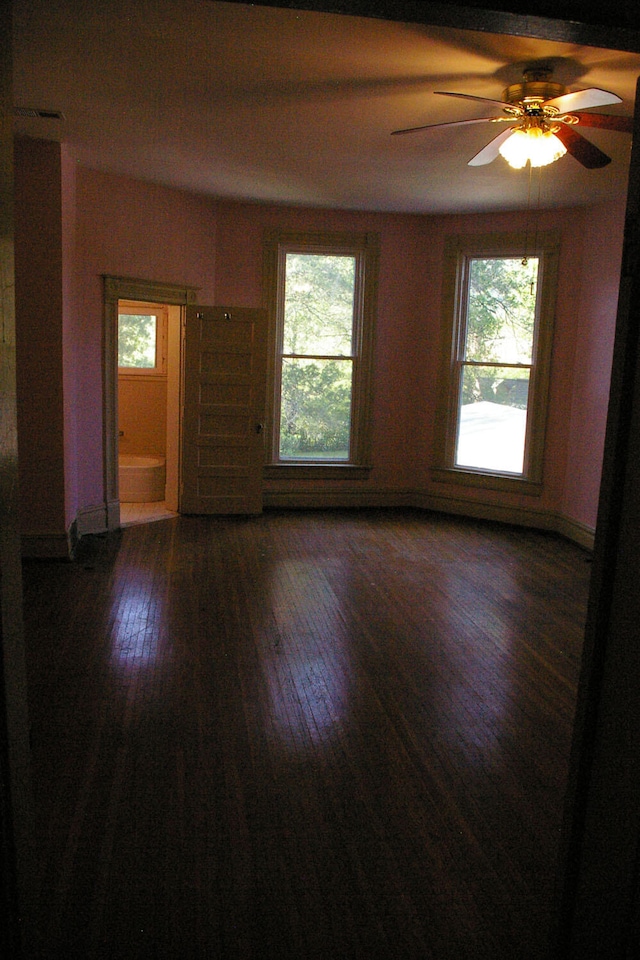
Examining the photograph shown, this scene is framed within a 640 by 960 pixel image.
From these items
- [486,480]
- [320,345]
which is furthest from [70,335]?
[486,480]

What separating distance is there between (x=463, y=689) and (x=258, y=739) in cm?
117

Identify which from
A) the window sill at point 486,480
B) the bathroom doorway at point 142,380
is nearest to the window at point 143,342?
the bathroom doorway at point 142,380

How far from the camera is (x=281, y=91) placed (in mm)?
4301

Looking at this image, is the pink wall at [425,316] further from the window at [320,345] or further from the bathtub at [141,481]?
the bathtub at [141,481]

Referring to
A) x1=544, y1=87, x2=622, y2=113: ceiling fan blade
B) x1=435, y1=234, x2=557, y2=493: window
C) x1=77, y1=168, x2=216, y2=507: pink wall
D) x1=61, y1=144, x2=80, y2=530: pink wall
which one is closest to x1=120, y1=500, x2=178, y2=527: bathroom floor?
x1=77, y1=168, x2=216, y2=507: pink wall

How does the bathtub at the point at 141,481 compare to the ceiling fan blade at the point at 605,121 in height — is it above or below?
below

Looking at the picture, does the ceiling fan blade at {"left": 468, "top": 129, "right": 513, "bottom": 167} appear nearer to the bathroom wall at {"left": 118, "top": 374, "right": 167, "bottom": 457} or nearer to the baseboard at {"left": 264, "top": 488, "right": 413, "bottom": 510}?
the baseboard at {"left": 264, "top": 488, "right": 413, "bottom": 510}

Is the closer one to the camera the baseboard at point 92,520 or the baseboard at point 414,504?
the baseboard at point 92,520

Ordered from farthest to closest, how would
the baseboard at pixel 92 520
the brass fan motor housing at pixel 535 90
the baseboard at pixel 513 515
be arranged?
the baseboard at pixel 513 515
the baseboard at pixel 92 520
the brass fan motor housing at pixel 535 90

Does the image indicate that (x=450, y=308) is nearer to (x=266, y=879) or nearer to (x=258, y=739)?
(x=258, y=739)

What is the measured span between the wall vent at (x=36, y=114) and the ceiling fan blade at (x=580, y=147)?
302cm

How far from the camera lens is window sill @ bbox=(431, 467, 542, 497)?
25.9ft

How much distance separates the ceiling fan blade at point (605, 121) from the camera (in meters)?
3.71

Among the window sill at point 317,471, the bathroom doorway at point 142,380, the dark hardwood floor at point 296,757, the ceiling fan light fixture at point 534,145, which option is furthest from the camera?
the bathroom doorway at point 142,380
